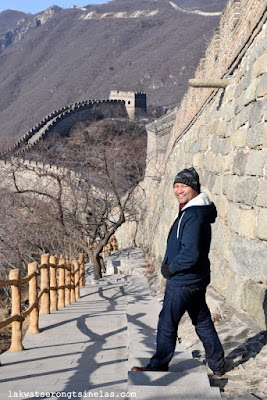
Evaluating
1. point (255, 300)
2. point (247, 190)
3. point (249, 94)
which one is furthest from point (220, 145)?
point (255, 300)

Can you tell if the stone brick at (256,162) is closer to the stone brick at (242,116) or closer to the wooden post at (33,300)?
the stone brick at (242,116)

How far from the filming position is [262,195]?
4090mm

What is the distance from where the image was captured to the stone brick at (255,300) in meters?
3.84

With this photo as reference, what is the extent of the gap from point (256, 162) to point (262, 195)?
15.2 inches

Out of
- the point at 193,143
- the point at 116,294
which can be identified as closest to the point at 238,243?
the point at 193,143

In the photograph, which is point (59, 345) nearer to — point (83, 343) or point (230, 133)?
point (83, 343)

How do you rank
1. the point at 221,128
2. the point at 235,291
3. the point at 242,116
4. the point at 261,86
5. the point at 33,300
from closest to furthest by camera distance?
the point at 261,86 → the point at 235,291 → the point at 242,116 → the point at 33,300 → the point at 221,128

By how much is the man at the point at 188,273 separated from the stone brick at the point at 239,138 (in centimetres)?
174

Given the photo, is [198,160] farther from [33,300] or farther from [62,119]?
[62,119]

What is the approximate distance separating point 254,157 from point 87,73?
113219 mm

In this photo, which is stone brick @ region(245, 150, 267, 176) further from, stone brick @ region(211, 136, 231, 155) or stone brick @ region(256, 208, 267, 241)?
stone brick @ region(211, 136, 231, 155)

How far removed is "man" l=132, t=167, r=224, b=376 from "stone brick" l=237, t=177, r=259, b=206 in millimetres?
1151

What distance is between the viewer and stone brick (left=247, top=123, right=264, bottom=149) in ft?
14.1

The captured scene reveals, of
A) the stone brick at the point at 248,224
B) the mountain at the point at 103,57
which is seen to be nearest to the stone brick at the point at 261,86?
the stone brick at the point at 248,224
